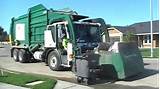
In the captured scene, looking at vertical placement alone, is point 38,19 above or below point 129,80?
above

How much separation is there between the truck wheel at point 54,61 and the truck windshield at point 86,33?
1.37 m

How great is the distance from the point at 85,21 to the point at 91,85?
17.4 ft

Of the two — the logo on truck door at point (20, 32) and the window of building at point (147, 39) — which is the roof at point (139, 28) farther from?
the logo on truck door at point (20, 32)

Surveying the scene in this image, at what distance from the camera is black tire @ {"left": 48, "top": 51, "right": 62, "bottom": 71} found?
15.8 metres

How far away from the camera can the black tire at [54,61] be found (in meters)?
15.8

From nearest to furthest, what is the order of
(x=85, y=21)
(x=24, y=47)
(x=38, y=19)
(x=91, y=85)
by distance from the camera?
(x=91, y=85), (x=85, y=21), (x=38, y=19), (x=24, y=47)

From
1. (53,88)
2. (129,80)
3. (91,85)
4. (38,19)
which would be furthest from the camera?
(38,19)

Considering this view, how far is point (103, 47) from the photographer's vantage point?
13.8m

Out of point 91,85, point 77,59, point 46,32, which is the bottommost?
point 91,85

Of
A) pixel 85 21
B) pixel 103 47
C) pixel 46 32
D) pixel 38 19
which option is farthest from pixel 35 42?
pixel 103 47

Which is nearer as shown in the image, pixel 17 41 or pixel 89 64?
pixel 89 64

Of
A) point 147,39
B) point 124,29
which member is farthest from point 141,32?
point 124,29

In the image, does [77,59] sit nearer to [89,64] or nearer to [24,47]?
[89,64]

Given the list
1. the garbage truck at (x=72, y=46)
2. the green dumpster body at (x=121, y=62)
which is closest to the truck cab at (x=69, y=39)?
the garbage truck at (x=72, y=46)
